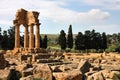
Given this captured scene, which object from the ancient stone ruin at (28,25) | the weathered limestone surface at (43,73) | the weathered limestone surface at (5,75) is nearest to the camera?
the weathered limestone surface at (5,75)

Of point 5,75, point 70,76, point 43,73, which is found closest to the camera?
point 70,76

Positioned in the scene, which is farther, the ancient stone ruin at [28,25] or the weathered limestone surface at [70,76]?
the ancient stone ruin at [28,25]

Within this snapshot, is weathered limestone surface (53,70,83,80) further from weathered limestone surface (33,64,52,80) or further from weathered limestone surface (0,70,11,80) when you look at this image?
weathered limestone surface (0,70,11,80)

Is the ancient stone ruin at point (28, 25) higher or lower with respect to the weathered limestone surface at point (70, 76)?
higher

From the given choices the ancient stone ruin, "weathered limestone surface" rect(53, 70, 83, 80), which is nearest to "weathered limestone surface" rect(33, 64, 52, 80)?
"weathered limestone surface" rect(53, 70, 83, 80)

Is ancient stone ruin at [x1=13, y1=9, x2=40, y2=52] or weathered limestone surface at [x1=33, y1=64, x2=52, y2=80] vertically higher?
ancient stone ruin at [x1=13, y1=9, x2=40, y2=52]

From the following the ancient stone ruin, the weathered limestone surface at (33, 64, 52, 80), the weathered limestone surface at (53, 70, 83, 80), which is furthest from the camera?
the ancient stone ruin

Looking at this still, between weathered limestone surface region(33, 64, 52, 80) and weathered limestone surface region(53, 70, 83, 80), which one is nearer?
weathered limestone surface region(53, 70, 83, 80)

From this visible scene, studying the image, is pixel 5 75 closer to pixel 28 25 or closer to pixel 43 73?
pixel 43 73

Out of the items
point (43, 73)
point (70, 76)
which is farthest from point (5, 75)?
point (70, 76)

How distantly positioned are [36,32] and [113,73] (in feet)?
123

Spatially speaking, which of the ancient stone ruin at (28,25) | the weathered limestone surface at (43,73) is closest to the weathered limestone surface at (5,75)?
the weathered limestone surface at (43,73)

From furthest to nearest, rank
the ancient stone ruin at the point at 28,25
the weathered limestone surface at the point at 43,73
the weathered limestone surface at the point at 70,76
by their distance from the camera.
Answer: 1. the ancient stone ruin at the point at 28,25
2. the weathered limestone surface at the point at 43,73
3. the weathered limestone surface at the point at 70,76

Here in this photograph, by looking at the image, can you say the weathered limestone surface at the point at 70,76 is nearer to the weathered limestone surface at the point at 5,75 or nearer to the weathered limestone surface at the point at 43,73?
the weathered limestone surface at the point at 43,73
